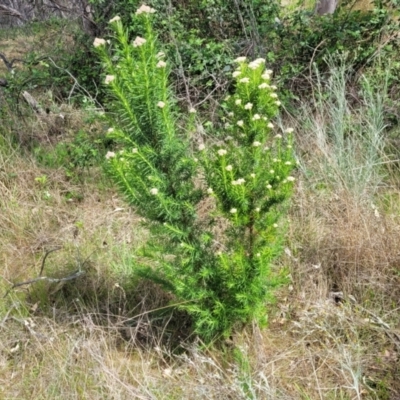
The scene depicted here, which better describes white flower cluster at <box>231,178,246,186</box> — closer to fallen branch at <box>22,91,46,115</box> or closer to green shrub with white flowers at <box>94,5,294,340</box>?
green shrub with white flowers at <box>94,5,294,340</box>

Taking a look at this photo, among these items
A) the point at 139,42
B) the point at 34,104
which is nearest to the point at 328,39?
the point at 34,104

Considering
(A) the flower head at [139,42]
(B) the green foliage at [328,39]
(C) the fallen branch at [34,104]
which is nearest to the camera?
(A) the flower head at [139,42]

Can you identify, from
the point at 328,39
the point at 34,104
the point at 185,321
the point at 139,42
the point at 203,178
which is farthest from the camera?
the point at 34,104

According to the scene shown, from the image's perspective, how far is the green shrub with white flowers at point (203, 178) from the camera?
1921 millimetres

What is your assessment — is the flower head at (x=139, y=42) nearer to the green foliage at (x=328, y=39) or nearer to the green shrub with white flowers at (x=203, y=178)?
the green shrub with white flowers at (x=203, y=178)

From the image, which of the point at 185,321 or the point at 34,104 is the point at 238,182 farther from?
the point at 34,104

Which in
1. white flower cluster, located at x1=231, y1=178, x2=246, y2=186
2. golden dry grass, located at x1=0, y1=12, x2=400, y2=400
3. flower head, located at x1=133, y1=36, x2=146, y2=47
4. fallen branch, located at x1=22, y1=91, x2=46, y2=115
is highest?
flower head, located at x1=133, y1=36, x2=146, y2=47

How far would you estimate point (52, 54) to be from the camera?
5.56 metres

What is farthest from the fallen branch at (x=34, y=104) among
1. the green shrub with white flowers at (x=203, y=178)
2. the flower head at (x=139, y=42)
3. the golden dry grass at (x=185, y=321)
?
the flower head at (x=139, y=42)

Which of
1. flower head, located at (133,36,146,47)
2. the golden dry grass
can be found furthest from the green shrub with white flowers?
the golden dry grass

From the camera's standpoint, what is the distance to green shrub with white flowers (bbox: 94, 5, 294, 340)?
1.92m

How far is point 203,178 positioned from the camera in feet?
6.87

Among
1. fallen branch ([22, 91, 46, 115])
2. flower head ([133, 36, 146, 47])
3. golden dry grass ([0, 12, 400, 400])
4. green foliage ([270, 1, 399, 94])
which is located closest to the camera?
flower head ([133, 36, 146, 47])

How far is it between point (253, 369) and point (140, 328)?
71cm
